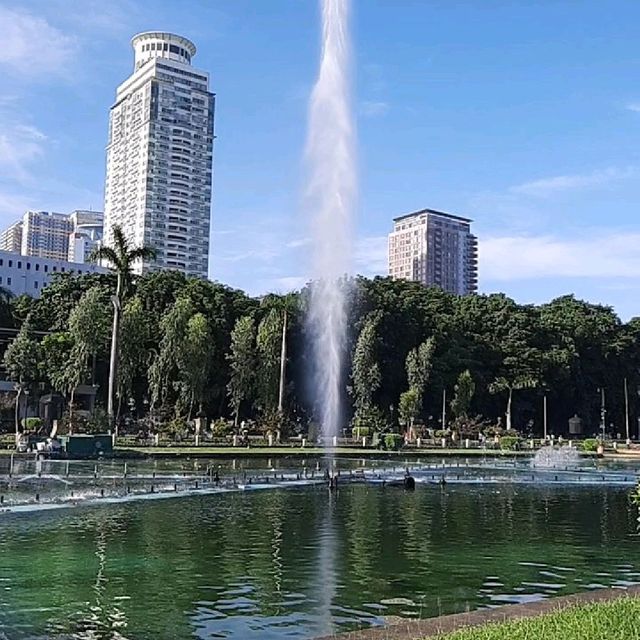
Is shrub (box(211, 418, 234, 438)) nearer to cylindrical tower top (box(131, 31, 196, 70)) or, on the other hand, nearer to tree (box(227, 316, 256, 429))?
tree (box(227, 316, 256, 429))

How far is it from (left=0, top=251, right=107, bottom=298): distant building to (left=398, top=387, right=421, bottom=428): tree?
7072 cm

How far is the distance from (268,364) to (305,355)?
6.50 meters

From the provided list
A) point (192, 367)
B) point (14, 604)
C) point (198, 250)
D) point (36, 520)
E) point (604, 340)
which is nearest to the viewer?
point (14, 604)

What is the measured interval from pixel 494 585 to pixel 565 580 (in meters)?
1.44

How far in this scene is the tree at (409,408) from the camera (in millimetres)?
70000

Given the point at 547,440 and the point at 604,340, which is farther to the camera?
the point at 604,340

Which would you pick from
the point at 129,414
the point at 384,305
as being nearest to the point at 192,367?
the point at 129,414

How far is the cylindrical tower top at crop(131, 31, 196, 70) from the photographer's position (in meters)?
167

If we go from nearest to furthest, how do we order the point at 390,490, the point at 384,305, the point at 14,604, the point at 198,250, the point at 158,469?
the point at 14,604 < the point at 390,490 < the point at 158,469 < the point at 384,305 < the point at 198,250

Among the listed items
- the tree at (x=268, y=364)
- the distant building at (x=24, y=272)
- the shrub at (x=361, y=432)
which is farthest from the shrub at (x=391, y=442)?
the distant building at (x=24, y=272)

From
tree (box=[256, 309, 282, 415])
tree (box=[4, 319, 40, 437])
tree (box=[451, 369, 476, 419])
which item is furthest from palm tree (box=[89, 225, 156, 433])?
tree (box=[451, 369, 476, 419])

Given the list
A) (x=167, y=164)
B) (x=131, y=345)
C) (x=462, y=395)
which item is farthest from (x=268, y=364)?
(x=167, y=164)

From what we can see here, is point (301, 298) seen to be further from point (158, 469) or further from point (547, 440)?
point (158, 469)

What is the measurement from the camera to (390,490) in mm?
30375
